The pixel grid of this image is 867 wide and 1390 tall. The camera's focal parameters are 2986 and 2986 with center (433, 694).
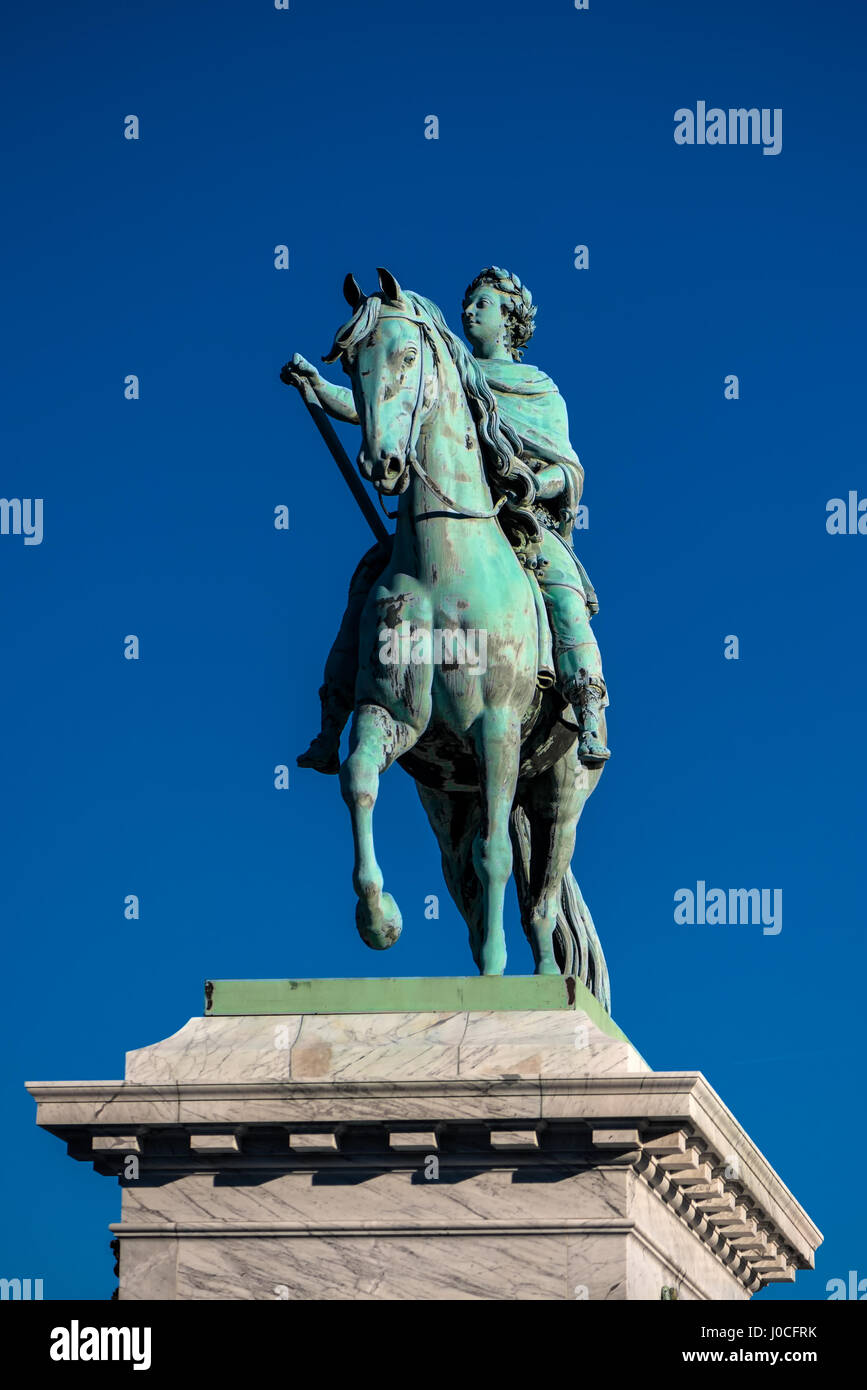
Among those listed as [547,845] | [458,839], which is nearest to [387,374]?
[458,839]

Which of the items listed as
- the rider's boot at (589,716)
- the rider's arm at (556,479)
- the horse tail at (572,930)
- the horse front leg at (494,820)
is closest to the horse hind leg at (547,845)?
the horse tail at (572,930)

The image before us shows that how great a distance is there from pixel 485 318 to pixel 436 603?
3.02 meters

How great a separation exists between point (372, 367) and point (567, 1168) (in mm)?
4782

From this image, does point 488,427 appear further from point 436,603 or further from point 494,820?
point 494,820

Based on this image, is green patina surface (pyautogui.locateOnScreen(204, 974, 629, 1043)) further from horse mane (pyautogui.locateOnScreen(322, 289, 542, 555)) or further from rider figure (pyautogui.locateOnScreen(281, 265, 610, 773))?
horse mane (pyautogui.locateOnScreen(322, 289, 542, 555))

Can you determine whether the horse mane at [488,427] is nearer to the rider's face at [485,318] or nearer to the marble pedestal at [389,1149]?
the rider's face at [485,318]

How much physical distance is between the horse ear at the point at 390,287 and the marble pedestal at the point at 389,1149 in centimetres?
407

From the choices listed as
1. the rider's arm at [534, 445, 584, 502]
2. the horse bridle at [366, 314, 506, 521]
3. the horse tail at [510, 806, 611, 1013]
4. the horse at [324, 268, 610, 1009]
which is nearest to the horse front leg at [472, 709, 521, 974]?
the horse at [324, 268, 610, 1009]

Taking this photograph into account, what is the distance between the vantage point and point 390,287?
17.8 metres

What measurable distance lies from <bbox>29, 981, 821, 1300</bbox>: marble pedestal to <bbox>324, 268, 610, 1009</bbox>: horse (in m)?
0.88

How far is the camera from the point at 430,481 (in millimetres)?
18047
